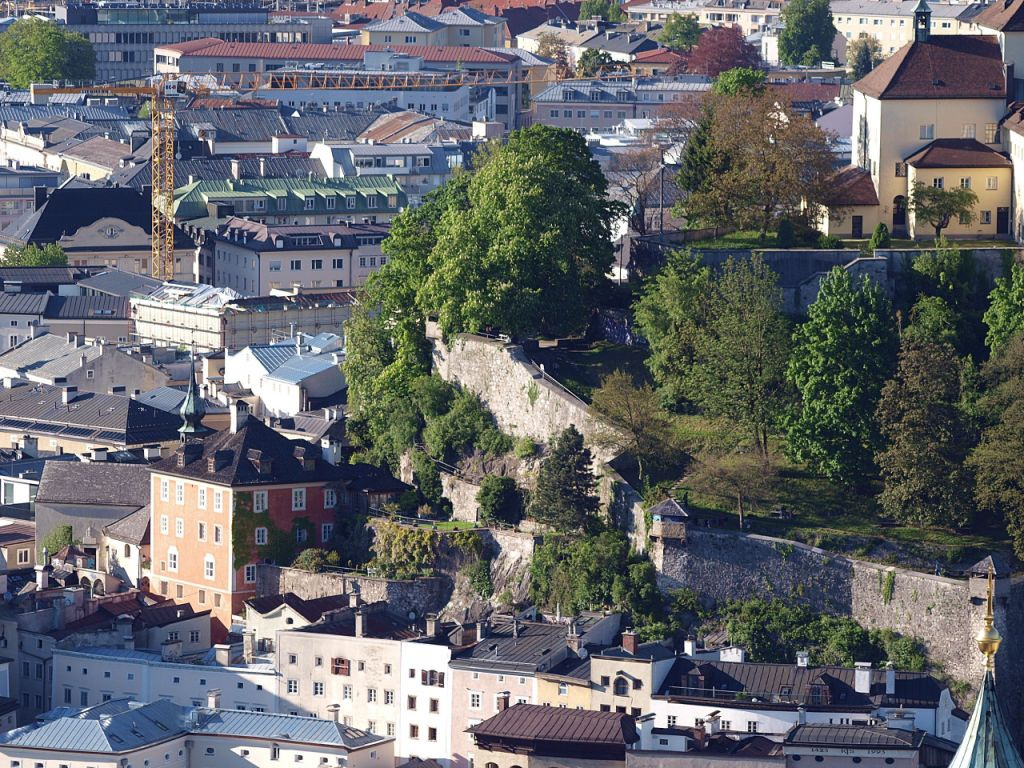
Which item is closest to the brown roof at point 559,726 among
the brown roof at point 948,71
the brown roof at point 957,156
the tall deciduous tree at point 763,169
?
the tall deciduous tree at point 763,169

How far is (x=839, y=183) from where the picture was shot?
104 m

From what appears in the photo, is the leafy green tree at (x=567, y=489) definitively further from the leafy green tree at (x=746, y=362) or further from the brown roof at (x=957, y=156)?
the brown roof at (x=957, y=156)

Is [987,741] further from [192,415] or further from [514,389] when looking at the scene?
[192,415]

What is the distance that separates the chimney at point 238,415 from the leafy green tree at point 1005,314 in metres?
24.0

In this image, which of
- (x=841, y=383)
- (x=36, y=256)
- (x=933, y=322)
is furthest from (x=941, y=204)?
(x=36, y=256)

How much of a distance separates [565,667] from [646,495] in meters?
7.44

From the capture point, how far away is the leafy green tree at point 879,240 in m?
99.9

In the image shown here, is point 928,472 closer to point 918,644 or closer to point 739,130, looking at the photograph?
point 918,644

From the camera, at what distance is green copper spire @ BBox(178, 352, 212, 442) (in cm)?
11362

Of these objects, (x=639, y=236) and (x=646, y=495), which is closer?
(x=646, y=495)

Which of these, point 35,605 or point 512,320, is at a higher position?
point 512,320

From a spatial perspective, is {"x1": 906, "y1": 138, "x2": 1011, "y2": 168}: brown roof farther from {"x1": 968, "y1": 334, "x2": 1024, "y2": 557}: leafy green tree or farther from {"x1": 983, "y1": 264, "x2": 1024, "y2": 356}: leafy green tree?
{"x1": 968, "y1": 334, "x2": 1024, "y2": 557}: leafy green tree

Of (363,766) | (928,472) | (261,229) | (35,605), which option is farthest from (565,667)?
(261,229)

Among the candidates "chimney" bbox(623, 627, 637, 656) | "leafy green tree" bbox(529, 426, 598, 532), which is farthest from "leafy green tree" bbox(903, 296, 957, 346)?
"chimney" bbox(623, 627, 637, 656)
